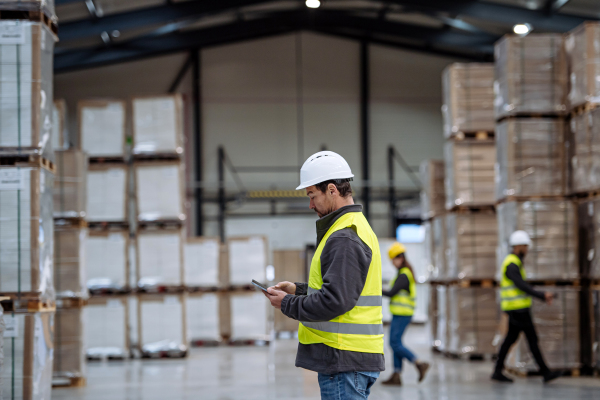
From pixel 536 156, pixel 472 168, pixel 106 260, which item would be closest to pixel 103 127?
pixel 106 260

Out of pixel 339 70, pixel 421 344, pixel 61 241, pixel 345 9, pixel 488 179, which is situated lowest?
pixel 421 344

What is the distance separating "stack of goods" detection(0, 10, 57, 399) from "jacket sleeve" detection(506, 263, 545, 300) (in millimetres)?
4615

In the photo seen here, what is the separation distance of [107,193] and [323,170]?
8880 mm

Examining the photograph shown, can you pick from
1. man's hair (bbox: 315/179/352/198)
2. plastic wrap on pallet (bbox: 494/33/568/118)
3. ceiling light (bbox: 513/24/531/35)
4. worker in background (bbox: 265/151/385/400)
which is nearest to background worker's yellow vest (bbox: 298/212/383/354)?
worker in background (bbox: 265/151/385/400)

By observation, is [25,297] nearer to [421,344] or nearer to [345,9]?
[421,344]

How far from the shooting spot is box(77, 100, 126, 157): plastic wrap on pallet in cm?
1098

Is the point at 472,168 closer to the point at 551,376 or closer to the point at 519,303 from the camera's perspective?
the point at 519,303

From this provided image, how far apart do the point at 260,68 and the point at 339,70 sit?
238cm

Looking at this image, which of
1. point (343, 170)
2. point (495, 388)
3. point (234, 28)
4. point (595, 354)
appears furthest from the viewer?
point (234, 28)

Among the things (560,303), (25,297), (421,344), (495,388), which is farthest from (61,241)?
(421,344)

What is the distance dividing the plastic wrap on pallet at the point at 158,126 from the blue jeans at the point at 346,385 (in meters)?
8.65

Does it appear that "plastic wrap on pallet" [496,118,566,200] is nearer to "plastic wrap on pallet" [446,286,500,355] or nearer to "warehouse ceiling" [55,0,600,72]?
"plastic wrap on pallet" [446,286,500,355]

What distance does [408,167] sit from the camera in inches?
800

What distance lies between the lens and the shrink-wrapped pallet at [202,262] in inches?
518
